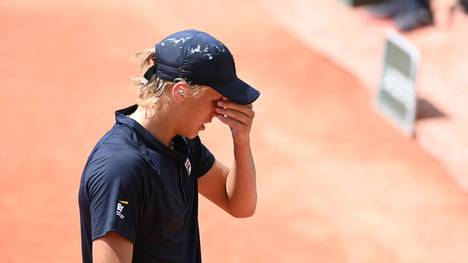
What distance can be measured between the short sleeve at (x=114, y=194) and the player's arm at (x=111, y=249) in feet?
0.07

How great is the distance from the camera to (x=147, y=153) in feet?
11.0

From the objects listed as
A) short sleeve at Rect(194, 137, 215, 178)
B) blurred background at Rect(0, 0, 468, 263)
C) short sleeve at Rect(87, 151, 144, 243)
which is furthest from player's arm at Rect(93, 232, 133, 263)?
blurred background at Rect(0, 0, 468, 263)

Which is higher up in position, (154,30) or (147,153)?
(147,153)

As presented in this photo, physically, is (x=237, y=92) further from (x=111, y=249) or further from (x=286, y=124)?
(x=286, y=124)

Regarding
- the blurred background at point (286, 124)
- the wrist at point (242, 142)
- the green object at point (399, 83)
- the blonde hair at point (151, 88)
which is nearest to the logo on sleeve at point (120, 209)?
the blonde hair at point (151, 88)

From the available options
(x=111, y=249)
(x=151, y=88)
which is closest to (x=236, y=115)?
(x=151, y=88)

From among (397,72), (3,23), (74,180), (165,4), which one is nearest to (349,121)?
(397,72)

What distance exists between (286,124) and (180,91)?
6.32 m

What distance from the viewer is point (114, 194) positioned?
10.4ft

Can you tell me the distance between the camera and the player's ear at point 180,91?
3.31 m

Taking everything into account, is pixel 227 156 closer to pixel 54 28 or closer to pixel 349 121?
pixel 349 121

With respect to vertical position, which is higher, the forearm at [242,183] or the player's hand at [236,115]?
the player's hand at [236,115]

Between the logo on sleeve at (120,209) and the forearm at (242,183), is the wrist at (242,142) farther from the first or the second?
the logo on sleeve at (120,209)

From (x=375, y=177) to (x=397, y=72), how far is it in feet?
5.07
